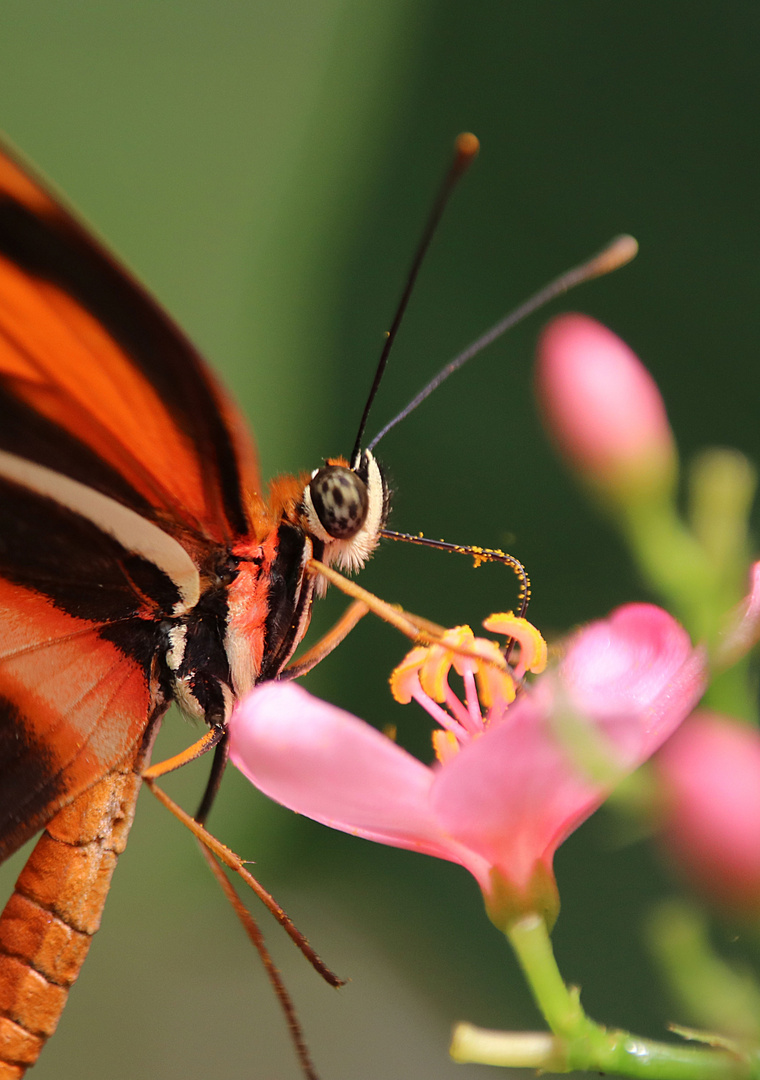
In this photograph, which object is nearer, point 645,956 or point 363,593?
point 363,593

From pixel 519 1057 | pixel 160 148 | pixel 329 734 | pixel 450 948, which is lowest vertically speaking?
pixel 450 948

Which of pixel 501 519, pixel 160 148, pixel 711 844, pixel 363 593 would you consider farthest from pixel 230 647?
pixel 160 148

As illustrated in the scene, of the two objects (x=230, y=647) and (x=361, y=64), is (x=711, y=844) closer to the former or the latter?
(x=230, y=647)

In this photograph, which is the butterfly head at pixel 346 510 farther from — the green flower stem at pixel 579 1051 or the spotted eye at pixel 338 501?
the green flower stem at pixel 579 1051

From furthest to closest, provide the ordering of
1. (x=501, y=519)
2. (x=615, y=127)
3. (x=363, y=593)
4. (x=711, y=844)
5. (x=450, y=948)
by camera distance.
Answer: (x=450, y=948) < (x=501, y=519) < (x=615, y=127) < (x=363, y=593) < (x=711, y=844)

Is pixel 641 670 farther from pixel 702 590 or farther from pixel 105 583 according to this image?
pixel 105 583

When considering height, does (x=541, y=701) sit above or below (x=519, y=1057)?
above

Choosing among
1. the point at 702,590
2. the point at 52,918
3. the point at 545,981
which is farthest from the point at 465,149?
the point at 52,918
